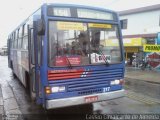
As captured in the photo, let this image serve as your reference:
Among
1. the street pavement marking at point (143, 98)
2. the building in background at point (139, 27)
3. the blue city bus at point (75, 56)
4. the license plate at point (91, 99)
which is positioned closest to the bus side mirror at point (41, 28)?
the blue city bus at point (75, 56)

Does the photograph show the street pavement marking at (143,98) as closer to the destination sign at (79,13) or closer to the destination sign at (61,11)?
the destination sign at (79,13)

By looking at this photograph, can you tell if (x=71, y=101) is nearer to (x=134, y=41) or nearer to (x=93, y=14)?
(x=93, y=14)

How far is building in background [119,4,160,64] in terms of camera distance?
21.9 meters

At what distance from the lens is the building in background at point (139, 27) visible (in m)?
21.9

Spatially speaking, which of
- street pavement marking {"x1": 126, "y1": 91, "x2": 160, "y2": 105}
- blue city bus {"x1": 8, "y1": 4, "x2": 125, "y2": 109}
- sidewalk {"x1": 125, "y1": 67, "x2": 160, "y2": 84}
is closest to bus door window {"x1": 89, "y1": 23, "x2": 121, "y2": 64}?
blue city bus {"x1": 8, "y1": 4, "x2": 125, "y2": 109}

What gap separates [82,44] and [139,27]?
18833mm

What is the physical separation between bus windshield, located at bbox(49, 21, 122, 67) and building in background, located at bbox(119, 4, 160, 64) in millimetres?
15509

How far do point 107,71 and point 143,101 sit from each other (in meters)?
2.77

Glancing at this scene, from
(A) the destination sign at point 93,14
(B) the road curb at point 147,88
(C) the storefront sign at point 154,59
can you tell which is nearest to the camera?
(A) the destination sign at point 93,14

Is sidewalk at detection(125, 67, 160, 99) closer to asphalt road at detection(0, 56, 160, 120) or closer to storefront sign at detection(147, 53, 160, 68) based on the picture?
storefront sign at detection(147, 53, 160, 68)

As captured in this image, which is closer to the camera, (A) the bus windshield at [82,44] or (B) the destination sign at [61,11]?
(A) the bus windshield at [82,44]

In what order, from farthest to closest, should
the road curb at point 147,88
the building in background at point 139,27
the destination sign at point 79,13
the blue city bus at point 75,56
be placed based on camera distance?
the building in background at point 139,27 → the road curb at point 147,88 → the destination sign at point 79,13 → the blue city bus at point 75,56

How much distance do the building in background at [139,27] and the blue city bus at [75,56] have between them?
614 inches

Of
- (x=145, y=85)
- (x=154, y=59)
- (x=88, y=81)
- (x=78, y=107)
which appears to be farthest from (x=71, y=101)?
(x=154, y=59)
